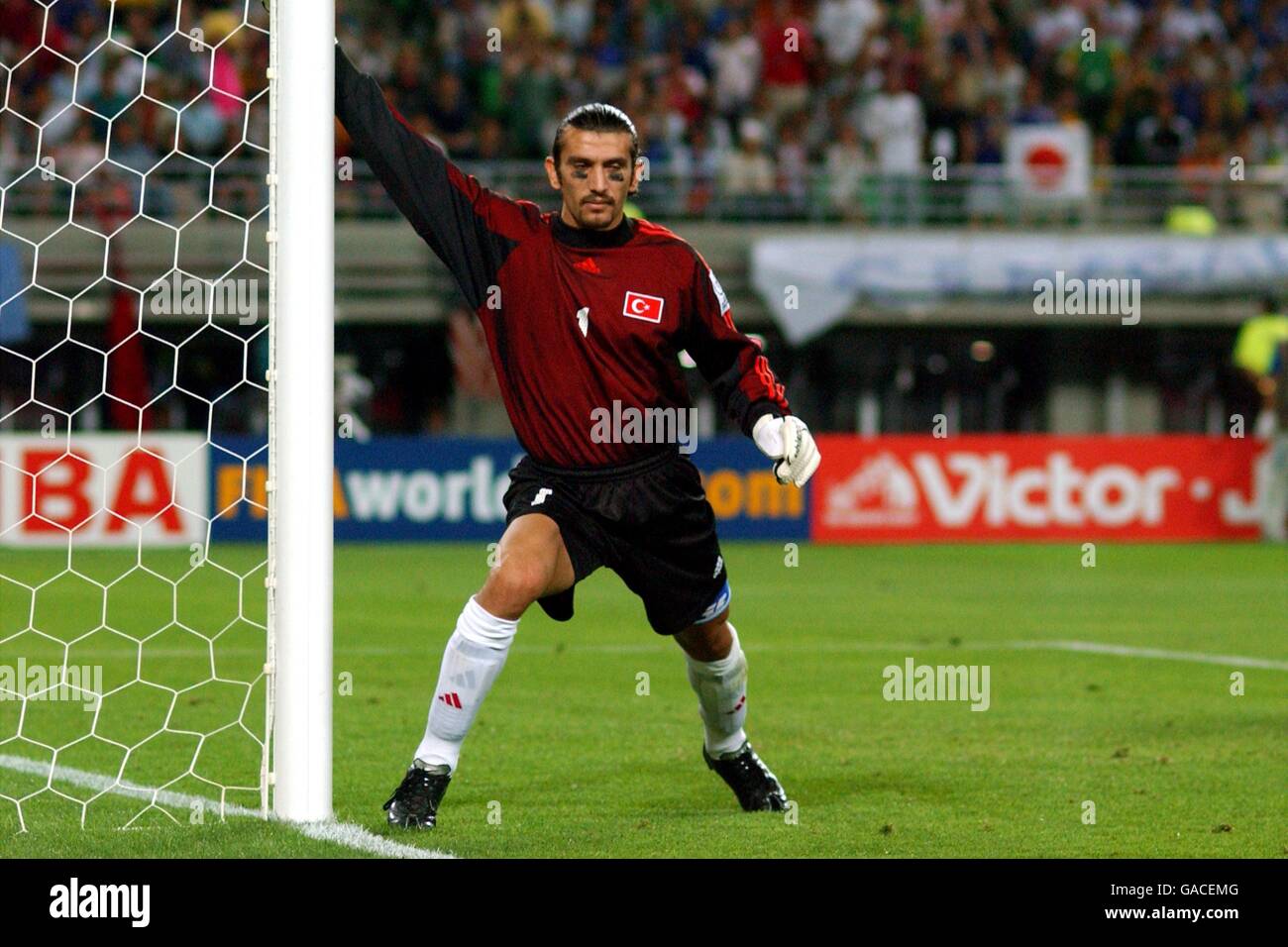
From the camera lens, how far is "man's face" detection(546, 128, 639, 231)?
5465mm

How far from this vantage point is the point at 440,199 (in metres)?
5.65

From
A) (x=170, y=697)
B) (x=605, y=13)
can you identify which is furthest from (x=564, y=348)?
(x=605, y=13)

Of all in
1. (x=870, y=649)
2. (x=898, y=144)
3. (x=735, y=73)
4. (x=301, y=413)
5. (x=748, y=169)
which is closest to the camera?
(x=301, y=413)

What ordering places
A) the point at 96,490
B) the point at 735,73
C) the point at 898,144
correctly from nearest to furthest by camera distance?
the point at 96,490, the point at 898,144, the point at 735,73

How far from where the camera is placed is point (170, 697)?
8.37 metres

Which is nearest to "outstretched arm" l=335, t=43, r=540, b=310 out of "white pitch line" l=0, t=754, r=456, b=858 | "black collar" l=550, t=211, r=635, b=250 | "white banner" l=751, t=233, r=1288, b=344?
"black collar" l=550, t=211, r=635, b=250

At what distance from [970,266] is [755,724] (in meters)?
14.2

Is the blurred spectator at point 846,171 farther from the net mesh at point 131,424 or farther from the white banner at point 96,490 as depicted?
the white banner at point 96,490

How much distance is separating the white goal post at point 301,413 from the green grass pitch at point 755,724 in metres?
0.25

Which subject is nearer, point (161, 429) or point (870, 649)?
point (870, 649)

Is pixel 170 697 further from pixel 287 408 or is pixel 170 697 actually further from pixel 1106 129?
pixel 1106 129

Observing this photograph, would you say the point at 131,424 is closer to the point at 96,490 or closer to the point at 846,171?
the point at 96,490

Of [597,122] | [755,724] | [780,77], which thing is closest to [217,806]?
[597,122]

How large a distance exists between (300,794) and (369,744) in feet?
5.90
